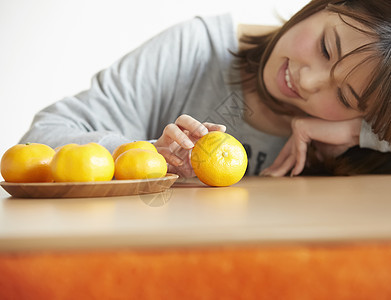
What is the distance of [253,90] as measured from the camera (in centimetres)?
153

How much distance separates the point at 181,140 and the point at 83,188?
10.1 inches

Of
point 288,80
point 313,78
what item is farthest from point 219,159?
point 288,80

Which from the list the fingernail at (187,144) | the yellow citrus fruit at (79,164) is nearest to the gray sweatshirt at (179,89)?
the fingernail at (187,144)

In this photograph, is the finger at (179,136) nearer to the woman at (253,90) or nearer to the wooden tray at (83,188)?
the woman at (253,90)

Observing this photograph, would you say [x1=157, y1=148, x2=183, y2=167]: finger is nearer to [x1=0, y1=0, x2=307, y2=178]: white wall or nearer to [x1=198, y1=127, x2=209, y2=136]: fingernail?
[x1=198, y1=127, x2=209, y2=136]: fingernail

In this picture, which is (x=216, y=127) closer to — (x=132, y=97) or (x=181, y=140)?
(x=181, y=140)

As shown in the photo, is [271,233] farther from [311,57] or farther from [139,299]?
[311,57]

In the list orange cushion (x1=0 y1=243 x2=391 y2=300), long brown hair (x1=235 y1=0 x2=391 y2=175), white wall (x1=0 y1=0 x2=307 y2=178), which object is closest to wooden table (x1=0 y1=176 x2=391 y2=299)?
orange cushion (x1=0 y1=243 x2=391 y2=300)

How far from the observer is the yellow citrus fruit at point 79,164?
66 cm

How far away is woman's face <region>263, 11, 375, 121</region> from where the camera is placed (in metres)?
1.11

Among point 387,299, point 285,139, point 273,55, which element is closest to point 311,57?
point 273,55

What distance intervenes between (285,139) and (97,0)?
209 cm

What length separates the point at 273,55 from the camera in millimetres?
Answer: 1357

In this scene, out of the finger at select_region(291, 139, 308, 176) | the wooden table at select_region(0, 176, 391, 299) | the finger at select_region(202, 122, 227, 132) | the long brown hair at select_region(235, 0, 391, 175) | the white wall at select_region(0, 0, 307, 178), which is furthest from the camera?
the white wall at select_region(0, 0, 307, 178)
